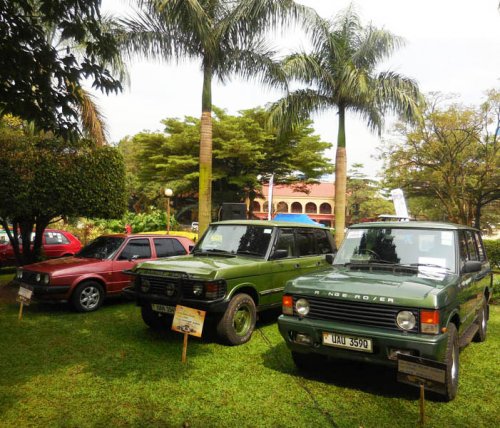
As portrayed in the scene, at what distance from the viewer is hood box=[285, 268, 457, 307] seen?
12.4ft

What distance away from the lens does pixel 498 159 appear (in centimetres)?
2258

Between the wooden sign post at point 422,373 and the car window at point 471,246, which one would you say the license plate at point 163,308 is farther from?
the car window at point 471,246

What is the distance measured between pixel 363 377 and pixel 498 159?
22.7 meters

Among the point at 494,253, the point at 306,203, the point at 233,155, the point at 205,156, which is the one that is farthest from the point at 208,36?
the point at 306,203

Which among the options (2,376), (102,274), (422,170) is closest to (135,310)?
(102,274)

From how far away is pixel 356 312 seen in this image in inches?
158

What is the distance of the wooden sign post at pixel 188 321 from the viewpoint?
5059 mm

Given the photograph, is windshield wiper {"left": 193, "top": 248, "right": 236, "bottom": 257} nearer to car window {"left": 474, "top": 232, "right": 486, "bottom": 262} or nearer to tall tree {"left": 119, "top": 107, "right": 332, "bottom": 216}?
car window {"left": 474, "top": 232, "right": 486, "bottom": 262}

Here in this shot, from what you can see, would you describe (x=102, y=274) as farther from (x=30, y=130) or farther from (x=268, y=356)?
(x=30, y=130)

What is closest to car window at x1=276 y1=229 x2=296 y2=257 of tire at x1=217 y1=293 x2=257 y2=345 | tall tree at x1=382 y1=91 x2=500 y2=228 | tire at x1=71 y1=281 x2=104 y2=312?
tire at x1=217 y1=293 x2=257 y2=345

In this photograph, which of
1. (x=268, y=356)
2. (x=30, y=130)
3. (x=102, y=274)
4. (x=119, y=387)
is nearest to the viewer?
(x=119, y=387)

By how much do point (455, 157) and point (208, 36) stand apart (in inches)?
711

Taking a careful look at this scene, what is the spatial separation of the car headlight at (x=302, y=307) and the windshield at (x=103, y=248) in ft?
17.4

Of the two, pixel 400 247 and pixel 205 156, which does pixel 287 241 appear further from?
pixel 205 156
